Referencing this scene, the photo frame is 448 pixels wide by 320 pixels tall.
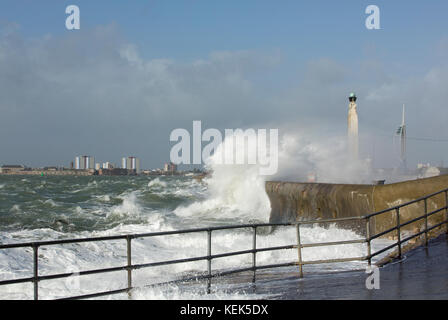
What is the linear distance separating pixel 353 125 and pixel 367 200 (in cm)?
1001

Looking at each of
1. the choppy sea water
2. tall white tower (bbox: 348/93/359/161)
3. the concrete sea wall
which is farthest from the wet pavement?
A: tall white tower (bbox: 348/93/359/161)

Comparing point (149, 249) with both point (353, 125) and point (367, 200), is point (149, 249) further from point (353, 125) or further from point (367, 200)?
point (353, 125)

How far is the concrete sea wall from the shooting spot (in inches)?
368

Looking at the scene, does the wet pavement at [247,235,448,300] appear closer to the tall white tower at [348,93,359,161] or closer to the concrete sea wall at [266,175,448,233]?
the concrete sea wall at [266,175,448,233]

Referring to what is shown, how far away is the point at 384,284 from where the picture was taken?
5.40 m

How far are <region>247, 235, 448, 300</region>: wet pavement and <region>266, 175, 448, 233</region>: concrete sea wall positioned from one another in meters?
2.51

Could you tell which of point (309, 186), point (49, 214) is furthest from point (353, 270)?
point (49, 214)

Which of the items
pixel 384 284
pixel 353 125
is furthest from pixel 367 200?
pixel 353 125

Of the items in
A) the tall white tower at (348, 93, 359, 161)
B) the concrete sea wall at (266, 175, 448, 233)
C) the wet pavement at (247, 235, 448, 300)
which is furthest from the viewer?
the tall white tower at (348, 93, 359, 161)

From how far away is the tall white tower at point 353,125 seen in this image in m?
19.3

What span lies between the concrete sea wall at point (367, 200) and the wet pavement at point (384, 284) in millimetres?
2511

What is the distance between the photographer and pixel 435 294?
4762mm
